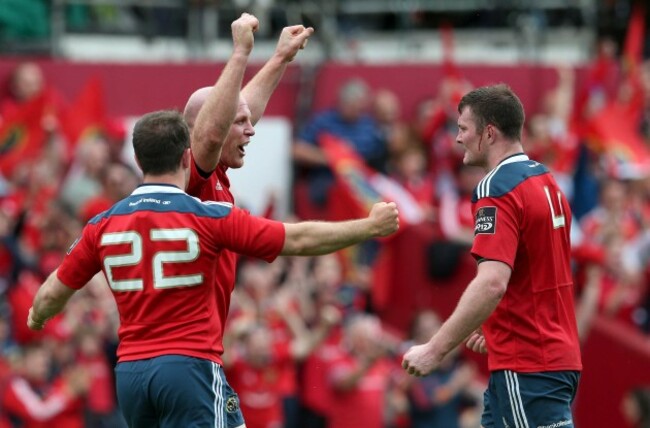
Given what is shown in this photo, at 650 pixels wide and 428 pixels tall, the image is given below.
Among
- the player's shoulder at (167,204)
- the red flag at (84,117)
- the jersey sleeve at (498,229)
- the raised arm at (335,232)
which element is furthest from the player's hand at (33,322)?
the red flag at (84,117)

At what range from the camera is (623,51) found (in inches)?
755

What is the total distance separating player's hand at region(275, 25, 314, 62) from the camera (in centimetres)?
797

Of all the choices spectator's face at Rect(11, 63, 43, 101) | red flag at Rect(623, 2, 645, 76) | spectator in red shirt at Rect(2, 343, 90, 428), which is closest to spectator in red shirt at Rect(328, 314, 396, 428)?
spectator in red shirt at Rect(2, 343, 90, 428)

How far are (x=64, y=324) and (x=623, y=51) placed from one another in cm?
986

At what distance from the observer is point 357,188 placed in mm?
14344

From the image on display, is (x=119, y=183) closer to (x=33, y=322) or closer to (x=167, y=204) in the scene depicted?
(x=33, y=322)

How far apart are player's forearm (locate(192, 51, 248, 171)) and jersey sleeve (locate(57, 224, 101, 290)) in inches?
29.7

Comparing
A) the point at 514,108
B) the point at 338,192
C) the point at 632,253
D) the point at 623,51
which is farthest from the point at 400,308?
the point at 514,108

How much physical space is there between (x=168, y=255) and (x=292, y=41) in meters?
1.85

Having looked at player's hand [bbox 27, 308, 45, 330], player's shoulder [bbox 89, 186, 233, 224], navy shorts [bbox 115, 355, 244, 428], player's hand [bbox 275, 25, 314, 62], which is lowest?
navy shorts [bbox 115, 355, 244, 428]

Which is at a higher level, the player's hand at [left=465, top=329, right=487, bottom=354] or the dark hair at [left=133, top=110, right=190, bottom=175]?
the dark hair at [left=133, top=110, right=190, bottom=175]

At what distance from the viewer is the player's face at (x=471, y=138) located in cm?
726

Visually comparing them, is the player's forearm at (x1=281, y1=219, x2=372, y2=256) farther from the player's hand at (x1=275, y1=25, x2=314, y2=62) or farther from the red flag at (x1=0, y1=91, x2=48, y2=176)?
the red flag at (x1=0, y1=91, x2=48, y2=176)

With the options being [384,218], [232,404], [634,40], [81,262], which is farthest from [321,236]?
[634,40]
